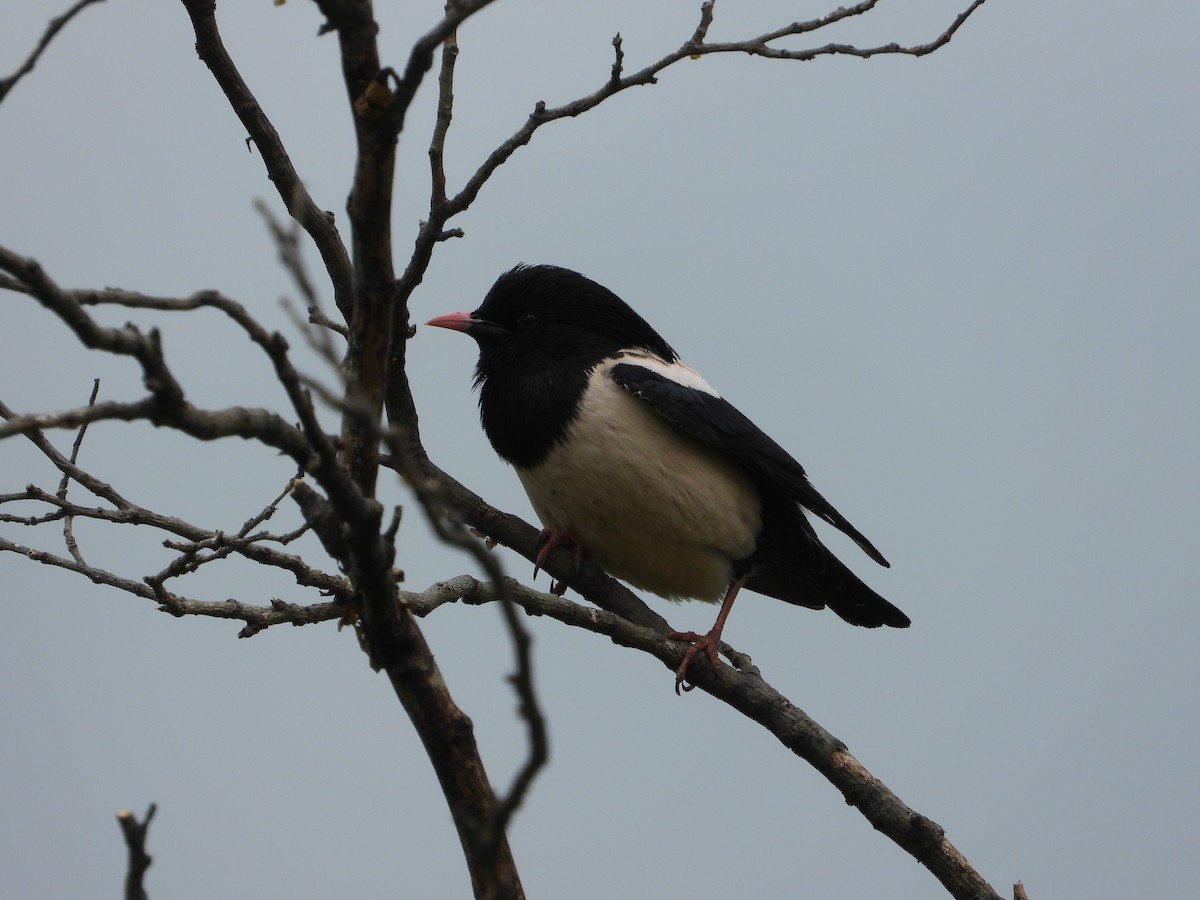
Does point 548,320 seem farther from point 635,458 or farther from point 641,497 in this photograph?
point 641,497

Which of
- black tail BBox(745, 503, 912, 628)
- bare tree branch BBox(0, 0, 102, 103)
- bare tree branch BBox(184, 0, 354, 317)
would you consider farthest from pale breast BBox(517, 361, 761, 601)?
bare tree branch BBox(0, 0, 102, 103)

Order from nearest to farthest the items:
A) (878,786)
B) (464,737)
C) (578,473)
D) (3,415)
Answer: (464,737)
(3,415)
(878,786)
(578,473)

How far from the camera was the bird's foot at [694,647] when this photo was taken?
185 inches

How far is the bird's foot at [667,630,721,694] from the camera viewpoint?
4.71 meters

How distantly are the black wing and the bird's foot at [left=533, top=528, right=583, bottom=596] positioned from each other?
24.8 inches

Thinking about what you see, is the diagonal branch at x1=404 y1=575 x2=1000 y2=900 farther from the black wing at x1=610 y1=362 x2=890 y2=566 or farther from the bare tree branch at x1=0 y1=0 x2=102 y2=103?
the bare tree branch at x1=0 y1=0 x2=102 y2=103

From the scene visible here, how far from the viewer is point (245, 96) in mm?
4316

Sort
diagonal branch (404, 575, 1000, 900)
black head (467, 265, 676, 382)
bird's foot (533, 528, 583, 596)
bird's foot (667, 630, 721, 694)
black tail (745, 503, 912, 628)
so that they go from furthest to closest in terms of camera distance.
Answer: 1. black tail (745, 503, 912, 628)
2. black head (467, 265, 676, 382)
3. bird's foot (533, 528, 583, 596)
4. bird's foot (667, 630, 721, 694)
5. diagonal branch (404, 575, 1000, 900)

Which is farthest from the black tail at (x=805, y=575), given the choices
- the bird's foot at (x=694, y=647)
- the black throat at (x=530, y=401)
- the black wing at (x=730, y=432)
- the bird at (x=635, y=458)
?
the black throat at (x=530, y=401)

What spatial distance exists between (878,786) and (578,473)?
1.59 meters

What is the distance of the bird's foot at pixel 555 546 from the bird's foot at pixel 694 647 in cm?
48

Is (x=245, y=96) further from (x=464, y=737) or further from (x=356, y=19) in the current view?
(x=464, y=737)

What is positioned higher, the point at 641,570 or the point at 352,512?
the point at 641,570

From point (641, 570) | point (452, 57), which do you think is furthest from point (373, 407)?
point (641, 570)
